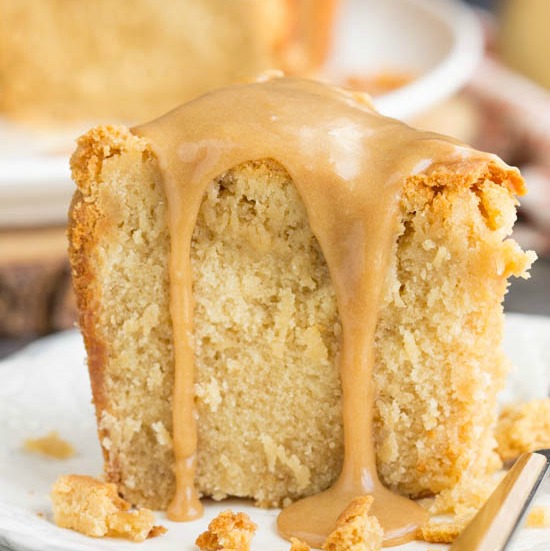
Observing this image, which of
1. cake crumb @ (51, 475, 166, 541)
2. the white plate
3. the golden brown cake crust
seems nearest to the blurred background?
the white plate

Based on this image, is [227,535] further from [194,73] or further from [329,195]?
[194,73]

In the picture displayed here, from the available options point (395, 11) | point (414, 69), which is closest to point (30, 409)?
point (414, 69)

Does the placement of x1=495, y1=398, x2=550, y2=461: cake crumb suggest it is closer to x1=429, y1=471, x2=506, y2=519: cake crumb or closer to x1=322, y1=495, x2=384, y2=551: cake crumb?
x1=429, y1=471, x2=506, y2=519: cake crumb

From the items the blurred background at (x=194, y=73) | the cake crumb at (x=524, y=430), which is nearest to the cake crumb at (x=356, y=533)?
the cake crumb at (x=524, y=430)

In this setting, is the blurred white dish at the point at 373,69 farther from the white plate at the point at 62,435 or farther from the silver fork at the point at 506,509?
the silver fork at the point at 506,509

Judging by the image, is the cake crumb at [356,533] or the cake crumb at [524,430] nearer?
the cake crumb at [356,533]

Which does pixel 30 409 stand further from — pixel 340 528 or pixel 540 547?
pixel 540 547
